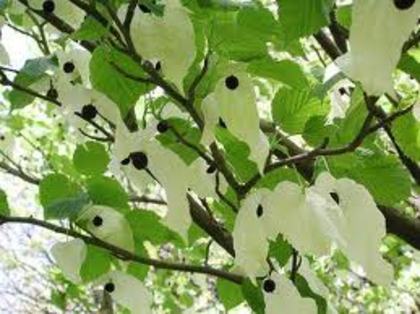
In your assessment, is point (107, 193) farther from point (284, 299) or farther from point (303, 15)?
point (303, 15)

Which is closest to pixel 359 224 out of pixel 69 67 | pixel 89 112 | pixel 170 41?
pixel 170 41

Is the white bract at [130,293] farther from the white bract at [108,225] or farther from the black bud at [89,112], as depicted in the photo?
the black bud at [89,112]

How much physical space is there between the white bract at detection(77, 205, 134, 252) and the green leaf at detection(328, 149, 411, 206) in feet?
1.01

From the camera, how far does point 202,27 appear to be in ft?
2.77

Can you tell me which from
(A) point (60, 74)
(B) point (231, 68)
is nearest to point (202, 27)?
(B) point (231, 68)

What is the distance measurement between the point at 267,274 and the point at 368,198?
0.53 feet

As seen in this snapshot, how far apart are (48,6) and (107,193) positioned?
28 cm

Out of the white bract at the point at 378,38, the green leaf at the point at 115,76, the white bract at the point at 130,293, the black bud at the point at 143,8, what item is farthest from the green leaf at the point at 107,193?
the white bract at the point at 378,38

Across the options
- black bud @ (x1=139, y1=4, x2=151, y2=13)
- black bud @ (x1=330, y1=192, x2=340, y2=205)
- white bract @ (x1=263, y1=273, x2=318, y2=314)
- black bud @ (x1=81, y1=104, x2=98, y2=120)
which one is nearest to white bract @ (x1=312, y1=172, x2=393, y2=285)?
black bud @ (x1=330, y1=192, x2=340, y2=205)

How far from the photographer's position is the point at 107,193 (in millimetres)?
1104

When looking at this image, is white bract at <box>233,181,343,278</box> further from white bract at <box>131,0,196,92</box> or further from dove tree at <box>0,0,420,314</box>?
white bract at <box>131,0,196,92</box>

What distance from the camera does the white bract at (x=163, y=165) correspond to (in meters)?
0.80

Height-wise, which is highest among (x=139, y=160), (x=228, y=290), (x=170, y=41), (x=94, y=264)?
(x=170, y=41)

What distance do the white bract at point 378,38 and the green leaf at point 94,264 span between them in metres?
0.72
